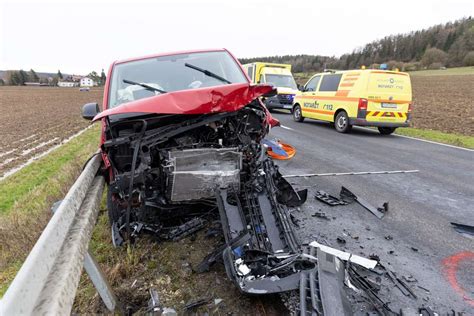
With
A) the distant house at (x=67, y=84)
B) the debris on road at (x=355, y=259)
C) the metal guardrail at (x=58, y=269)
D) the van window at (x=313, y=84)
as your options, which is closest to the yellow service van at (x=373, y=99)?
the van window at (x=313, y=84)

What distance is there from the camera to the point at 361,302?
2150mm

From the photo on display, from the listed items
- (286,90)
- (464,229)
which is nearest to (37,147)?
(286,90)

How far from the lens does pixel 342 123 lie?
11.1 metres

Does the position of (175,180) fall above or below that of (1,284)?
above

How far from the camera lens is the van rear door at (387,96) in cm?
1003

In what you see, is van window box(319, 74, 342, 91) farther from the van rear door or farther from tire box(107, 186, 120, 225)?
tire box(107, 186, 120, 225)

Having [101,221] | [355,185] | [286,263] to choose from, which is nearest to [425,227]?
[355,185]

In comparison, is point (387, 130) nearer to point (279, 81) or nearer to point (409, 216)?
point (409, 216)

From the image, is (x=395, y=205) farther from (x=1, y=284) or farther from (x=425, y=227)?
(x=1, y=284)

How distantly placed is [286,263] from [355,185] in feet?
11.7

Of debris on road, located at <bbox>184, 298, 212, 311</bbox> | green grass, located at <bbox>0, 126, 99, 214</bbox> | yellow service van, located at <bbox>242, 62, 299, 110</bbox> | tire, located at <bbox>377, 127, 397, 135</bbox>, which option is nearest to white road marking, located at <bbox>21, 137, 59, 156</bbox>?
green grass, located at <bbox>0, 126, 99, 214</bbox>

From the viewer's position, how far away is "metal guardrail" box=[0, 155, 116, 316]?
3.91 ft

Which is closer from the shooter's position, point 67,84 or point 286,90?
point 286,90

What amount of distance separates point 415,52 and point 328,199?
297ft
